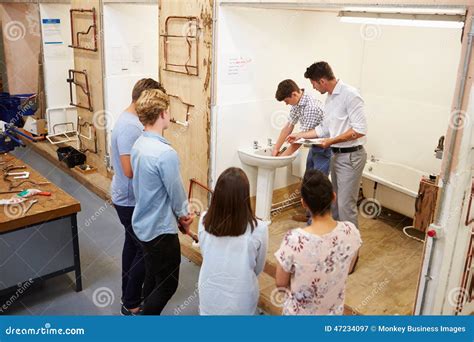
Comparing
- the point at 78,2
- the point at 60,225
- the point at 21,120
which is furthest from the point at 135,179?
the point at 21,120

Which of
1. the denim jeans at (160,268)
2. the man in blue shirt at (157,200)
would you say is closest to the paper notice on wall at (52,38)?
the man in blue shirt at (157,200)

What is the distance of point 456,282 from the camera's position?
269 centimetres

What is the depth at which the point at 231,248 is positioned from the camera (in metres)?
2.00

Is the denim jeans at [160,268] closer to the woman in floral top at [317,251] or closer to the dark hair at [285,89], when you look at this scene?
the woman in floral top at [317,251]

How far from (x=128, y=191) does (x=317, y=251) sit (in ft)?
4.60

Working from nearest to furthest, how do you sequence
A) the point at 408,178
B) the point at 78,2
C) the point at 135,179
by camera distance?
the point at 135,179, the point at 408,178, the point at 78,2

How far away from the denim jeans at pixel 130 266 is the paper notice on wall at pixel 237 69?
58.3 inches

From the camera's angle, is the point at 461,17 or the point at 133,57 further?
the point at 133,57

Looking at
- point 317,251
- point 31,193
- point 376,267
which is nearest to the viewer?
point 317,251

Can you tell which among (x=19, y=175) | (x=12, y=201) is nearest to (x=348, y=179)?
(x=12, y=201)

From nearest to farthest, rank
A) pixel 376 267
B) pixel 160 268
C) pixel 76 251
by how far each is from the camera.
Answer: pixel 160 268
pixel 76 251
pixel 376 267

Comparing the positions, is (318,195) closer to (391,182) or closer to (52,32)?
(391,182)

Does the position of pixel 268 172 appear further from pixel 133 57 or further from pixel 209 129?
pixel 133 57

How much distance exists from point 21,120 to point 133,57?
128 inches
